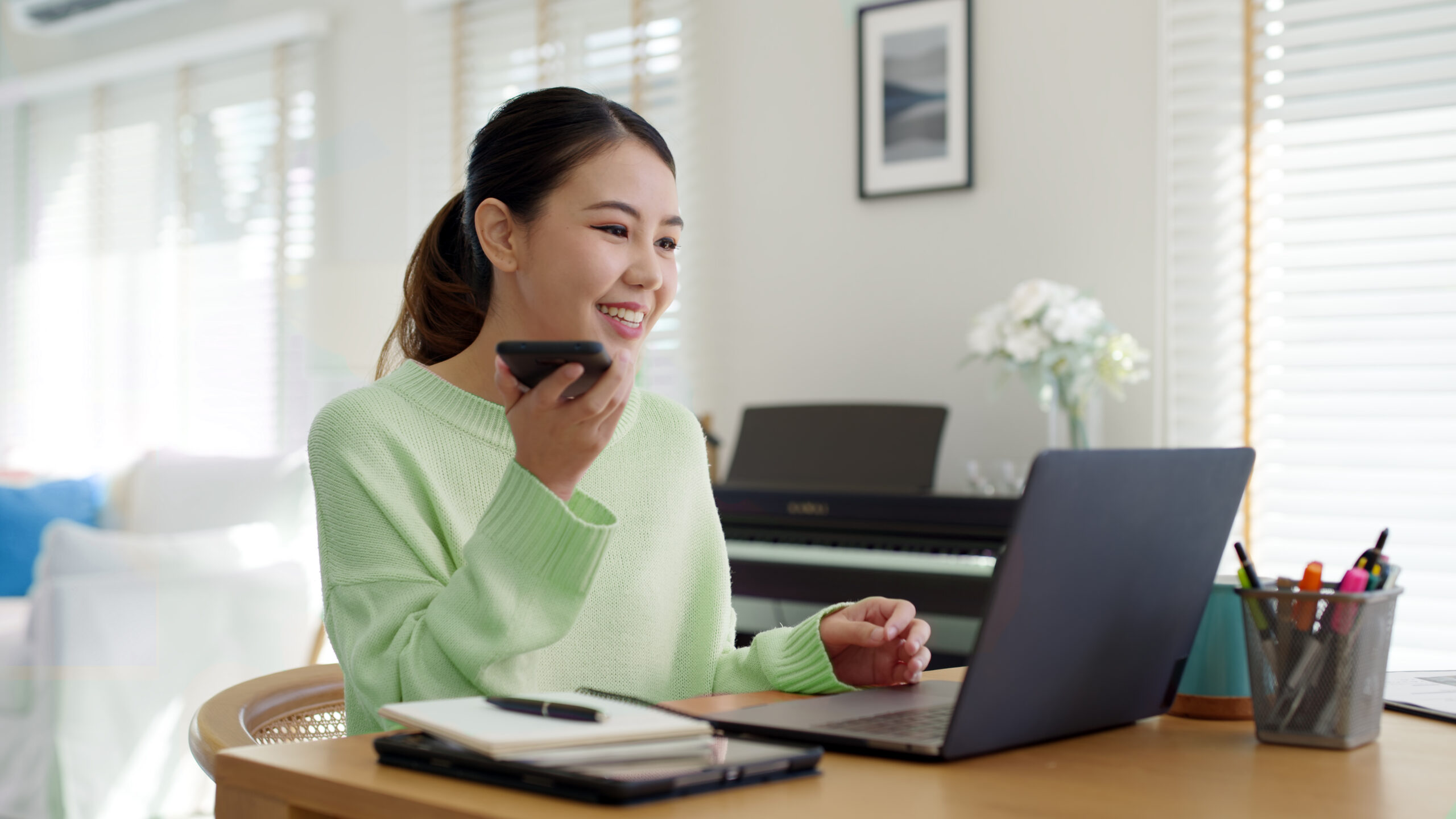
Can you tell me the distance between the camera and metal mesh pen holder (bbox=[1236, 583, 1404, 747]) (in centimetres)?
85

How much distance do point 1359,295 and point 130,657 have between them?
9.19 ft

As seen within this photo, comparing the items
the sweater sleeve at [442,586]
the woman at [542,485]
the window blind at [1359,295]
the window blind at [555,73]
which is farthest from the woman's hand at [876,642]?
the window blind at [555,73]

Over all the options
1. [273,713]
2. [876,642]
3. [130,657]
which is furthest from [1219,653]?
[130,657]

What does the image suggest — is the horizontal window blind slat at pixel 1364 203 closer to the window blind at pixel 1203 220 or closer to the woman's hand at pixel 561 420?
the window blind at pixel 1203 220

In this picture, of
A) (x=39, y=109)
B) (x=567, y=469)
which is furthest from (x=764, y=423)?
(x=39, y=109)

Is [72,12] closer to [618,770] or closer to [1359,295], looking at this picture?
[1359,295]

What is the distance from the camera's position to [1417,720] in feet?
3.15

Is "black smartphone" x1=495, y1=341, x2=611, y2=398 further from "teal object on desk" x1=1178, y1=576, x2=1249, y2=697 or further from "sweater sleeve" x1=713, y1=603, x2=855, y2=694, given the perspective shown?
"teal object on desk" x1=1178, y1=576, x2=1249, y2=697

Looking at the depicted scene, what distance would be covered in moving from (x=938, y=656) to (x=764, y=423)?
72cm

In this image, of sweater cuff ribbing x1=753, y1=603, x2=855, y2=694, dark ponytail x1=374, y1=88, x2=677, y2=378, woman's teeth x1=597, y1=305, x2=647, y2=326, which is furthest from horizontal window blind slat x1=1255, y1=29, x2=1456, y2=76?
sweater cuff ribbing x1=753, y1=603, x2=855, y2=694

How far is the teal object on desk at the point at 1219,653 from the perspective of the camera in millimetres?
967

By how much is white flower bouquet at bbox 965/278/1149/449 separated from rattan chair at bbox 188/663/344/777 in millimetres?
1732

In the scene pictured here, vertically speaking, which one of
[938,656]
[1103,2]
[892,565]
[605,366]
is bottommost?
[938,656]

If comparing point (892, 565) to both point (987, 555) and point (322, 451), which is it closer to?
point (987, 555)
